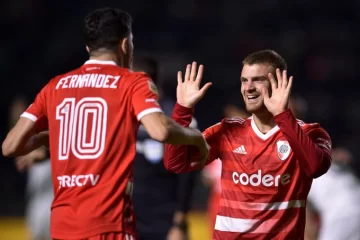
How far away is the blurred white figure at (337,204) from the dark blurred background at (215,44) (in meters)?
7.62

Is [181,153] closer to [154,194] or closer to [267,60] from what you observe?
[267,60]

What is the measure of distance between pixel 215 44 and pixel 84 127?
1327cm

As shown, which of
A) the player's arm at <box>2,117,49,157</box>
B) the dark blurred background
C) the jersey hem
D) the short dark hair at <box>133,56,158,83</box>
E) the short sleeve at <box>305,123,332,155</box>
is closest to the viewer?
the jersey hem

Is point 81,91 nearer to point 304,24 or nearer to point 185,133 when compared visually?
point 185,133

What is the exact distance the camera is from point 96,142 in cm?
419

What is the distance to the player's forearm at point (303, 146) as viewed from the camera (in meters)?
4.54

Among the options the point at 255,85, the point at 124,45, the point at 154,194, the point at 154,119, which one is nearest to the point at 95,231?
the point at 154,119

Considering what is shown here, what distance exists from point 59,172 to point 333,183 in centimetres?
398

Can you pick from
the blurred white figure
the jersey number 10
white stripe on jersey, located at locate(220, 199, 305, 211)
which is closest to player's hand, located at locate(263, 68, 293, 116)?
white stripe on jersey, located at locate(220, 199, 305, 211)

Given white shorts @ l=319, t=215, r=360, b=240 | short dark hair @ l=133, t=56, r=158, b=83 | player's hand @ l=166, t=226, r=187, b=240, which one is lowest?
white shorts @ l=319, t=215, r=360, b=240

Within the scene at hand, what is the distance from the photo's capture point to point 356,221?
25.4 feet

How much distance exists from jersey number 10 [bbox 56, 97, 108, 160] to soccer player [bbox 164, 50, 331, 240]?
2.16 ft

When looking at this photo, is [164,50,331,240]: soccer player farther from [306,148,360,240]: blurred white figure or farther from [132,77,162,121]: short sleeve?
[306,148,360,240]: blurred white figure

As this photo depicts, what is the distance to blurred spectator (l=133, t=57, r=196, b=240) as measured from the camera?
6367 mm
